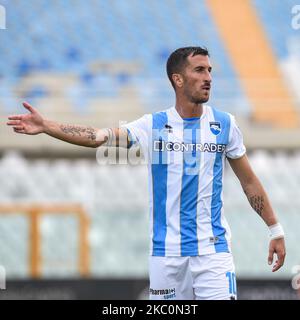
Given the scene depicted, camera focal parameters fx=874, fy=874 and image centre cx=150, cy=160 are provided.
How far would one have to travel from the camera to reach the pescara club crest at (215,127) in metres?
4.86

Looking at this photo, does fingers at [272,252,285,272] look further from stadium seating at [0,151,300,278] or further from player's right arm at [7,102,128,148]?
stadium seating at [0,151,300,278]

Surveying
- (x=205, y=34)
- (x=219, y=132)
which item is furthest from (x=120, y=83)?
(x=219, y=132)

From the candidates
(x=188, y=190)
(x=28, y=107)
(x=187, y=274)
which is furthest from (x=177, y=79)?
(x=187, y=274)

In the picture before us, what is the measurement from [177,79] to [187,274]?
108 cm

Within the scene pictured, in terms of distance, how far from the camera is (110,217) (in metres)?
12.6

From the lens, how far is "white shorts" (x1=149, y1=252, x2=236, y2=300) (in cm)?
474

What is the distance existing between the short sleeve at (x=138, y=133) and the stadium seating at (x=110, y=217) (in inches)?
273

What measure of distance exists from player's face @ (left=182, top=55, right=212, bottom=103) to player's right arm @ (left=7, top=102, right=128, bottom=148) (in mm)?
435

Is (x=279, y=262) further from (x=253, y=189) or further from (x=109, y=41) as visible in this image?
(x=109, y=41)

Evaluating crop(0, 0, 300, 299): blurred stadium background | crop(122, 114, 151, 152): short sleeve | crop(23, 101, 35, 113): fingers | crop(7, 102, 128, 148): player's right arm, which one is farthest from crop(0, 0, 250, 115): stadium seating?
crop(23, 101, 35, 113): fingers

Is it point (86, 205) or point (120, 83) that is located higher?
point (120, 83)

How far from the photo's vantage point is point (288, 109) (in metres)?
15.4
